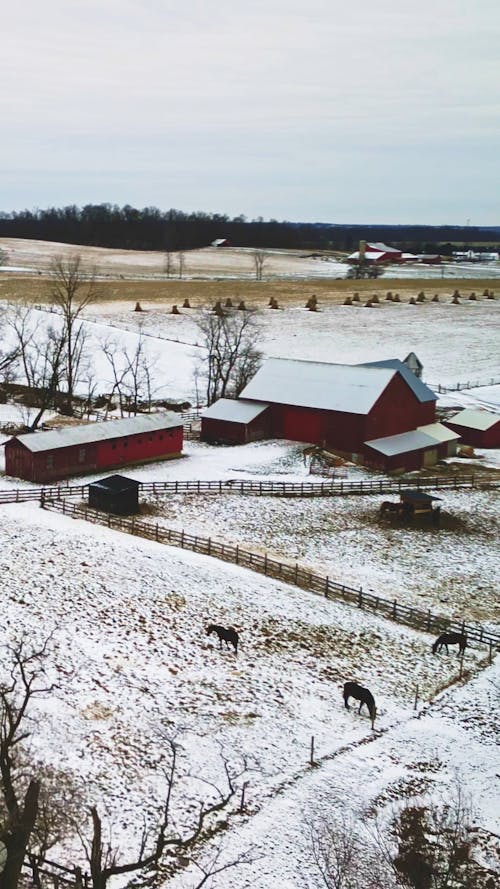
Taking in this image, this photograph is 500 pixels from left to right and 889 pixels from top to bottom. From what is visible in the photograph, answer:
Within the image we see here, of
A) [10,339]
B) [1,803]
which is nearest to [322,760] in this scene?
[1,803]

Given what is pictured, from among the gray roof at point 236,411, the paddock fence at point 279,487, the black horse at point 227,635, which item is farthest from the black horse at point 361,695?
the gray roof at point 236,411

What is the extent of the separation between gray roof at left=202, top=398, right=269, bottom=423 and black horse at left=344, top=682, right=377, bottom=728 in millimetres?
31803

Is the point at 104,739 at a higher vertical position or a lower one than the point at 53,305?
lower

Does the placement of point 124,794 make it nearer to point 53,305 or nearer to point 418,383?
point 418,383

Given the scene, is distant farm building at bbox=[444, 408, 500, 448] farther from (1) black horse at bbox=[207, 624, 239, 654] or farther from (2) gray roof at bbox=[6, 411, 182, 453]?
(1) black horse at bbox=[207, 624, 239, 654]

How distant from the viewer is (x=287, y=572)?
1351 inches

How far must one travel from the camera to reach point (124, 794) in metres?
19.6

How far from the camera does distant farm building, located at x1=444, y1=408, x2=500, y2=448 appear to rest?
5966 centimetres

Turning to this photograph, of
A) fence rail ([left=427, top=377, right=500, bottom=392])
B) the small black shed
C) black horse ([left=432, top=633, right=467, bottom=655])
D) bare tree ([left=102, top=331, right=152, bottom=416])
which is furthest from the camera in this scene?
fence rail ([left=427, top=377, right=500, bottom=392])

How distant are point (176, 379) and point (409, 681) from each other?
49.9m

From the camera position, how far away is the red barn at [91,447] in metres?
45.4

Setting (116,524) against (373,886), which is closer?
(373,886)

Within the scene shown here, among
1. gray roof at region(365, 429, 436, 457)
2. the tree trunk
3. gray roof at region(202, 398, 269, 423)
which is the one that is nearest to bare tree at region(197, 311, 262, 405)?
gray roof at region(202, 398, 269, 423)

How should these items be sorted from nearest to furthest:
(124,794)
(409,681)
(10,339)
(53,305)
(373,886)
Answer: (373,886)
(124,794)
(409,681)
(10,339)
(53,305)
